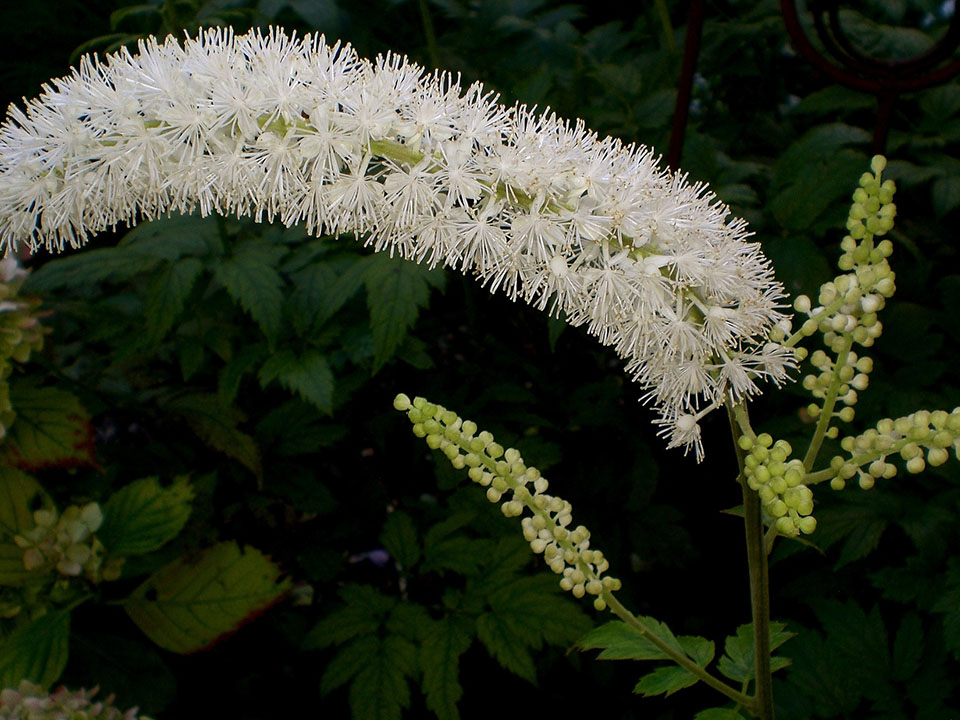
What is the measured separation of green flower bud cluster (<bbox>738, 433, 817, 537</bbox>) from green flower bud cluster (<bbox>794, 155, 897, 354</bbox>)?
10 cm

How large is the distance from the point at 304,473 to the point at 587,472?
48 cm

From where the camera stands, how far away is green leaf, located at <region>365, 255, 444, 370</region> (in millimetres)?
1034

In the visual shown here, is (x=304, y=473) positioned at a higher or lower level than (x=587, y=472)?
lower

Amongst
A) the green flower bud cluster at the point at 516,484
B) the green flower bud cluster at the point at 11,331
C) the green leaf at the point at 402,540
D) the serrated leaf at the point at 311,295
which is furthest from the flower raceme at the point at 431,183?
the green leaf at the point at 402,540

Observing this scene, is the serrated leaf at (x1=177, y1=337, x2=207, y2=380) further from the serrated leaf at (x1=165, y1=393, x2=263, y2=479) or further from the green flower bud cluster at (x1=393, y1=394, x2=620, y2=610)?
the green flower bud cluster at (x1=393, y1=394, x2=620, y2=610)

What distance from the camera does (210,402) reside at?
1.18 metres

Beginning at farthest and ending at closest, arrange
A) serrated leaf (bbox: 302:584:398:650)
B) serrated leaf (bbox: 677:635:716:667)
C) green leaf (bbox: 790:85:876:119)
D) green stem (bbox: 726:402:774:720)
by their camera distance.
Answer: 1. green leaf (bbox: 790:85:876:119)
2. serrated leaf (bbox: 302:584:398:650)
3. serrated leaf (bbox: 677:635:716:667)
4. green stem (bbox: 726:402:774:720)

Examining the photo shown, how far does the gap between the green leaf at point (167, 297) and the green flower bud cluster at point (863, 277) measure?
0.82m

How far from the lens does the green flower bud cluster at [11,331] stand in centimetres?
97

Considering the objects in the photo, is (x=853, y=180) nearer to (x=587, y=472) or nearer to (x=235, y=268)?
(x=587, y=472)

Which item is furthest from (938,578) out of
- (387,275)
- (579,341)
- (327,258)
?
(327,258)

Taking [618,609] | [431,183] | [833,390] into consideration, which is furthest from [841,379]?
[431,183]

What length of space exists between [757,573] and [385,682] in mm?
592

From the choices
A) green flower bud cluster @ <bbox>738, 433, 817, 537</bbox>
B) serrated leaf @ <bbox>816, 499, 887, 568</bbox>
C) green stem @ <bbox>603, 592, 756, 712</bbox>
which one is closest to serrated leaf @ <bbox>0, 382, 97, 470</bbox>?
green stem @ <bbox>603, 592, 756, 712</bbox>
